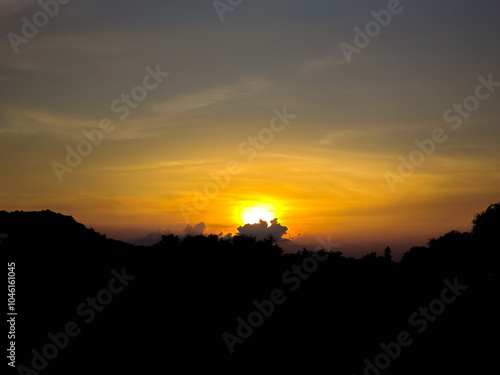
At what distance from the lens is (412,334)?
2938 centimetres

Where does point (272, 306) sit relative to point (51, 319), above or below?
below

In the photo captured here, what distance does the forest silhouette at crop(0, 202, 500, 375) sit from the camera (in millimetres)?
26359

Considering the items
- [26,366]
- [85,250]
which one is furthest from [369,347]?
[85,250]

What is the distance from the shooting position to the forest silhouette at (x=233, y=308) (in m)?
26.4

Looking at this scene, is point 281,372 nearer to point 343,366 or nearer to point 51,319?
point 343,366

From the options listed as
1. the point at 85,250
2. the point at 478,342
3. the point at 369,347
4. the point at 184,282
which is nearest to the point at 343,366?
the point at 369,347

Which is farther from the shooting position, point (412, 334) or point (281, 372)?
point (412, 334)

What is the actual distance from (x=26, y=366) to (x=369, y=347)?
18.4 metres

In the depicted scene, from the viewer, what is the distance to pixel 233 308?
101 feet

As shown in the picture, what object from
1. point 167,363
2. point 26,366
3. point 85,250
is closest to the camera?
point 26,366

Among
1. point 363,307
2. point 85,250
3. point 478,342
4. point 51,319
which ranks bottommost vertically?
point 478,342

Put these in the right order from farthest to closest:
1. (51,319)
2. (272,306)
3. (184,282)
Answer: (184,282) < (272,306) < (51,319)

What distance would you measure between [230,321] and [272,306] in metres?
3.10

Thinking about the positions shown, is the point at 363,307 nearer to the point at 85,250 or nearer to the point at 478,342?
the point at 478,342
